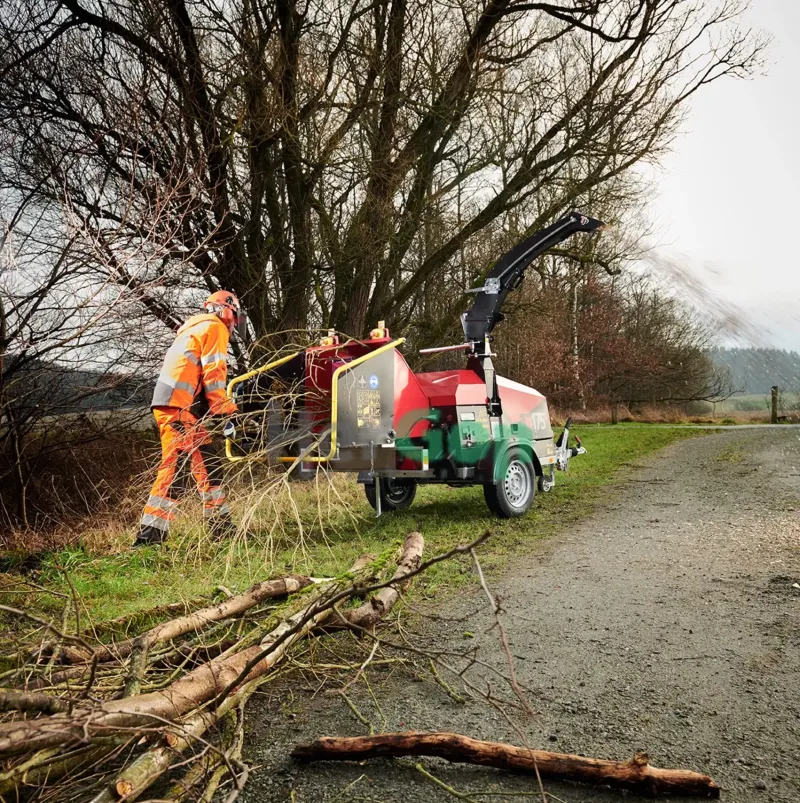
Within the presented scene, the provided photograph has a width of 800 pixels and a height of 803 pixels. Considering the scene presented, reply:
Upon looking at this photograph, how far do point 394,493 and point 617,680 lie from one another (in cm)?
506

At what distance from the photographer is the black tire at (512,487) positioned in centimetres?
772

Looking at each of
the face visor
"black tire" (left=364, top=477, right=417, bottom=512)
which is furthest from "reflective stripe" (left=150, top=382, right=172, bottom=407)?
"black tire" (left=364, top=477, right=417, bottom=512)

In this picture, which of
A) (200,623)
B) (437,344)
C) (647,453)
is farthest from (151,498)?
(647,453)

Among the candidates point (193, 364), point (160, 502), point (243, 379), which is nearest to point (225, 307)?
point (193, 364)

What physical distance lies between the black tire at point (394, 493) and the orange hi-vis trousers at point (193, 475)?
2.12 metres

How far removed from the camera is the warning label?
22.3 feet

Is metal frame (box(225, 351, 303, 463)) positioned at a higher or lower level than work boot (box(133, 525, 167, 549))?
higher

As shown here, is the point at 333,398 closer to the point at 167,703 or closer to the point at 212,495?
the point at 212,495

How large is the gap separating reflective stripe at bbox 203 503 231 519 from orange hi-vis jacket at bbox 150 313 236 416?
4.17 feet

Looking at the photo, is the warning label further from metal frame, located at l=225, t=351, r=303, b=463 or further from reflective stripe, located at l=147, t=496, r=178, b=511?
reflective stripe, located at l=147, t=496, r=178, b=511

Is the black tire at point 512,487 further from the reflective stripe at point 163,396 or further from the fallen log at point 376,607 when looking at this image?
the reflective stripe at point 163,396

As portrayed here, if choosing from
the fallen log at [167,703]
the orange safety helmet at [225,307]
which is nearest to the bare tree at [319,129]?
the orange safety helmet at [225,307]

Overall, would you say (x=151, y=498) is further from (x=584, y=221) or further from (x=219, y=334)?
(x=584, y=221)

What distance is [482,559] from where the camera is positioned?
634 centimetres
